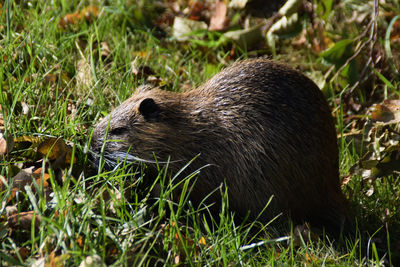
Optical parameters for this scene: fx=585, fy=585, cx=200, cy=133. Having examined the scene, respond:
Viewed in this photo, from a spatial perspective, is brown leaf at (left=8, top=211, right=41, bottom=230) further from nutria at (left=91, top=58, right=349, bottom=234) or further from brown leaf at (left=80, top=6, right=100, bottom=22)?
brown leaf at (left=80, top=6, right=100, bottom=22)

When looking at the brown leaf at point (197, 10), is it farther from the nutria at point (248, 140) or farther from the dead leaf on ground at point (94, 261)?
the dead leaf on ground at point (94, 261)

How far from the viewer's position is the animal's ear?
10.1ft

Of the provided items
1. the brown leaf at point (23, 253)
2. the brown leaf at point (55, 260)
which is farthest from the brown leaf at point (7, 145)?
the brown leaf at point (55, 260)

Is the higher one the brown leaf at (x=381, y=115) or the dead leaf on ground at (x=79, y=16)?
Answer: the dead leaf on ground at (x=79, y=16)

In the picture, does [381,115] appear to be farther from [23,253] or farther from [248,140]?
[23,253]

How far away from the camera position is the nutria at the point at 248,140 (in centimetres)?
311

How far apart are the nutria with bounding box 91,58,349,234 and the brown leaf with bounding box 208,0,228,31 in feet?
5.32

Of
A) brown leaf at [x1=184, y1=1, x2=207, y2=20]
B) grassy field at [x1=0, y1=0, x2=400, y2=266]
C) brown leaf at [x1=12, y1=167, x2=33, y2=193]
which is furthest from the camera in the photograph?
brown leaf at [x1=184, y1=1, x2=207, y2=20]

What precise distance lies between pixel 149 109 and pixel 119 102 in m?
0.47

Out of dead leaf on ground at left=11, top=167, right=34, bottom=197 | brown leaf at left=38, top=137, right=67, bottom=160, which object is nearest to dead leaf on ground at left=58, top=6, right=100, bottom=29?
brown leaf at left=38, top=137, right=67, bottom=160

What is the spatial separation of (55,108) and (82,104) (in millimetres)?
217

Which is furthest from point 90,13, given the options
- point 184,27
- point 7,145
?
point 7,145

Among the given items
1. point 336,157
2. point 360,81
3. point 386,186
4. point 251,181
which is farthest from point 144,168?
point 360,81

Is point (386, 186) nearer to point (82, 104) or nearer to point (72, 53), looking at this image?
point (82, 104)
